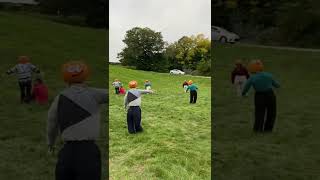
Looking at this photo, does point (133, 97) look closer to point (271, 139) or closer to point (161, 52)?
point (271, 139)

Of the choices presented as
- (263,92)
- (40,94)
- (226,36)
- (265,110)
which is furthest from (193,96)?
(226,36)

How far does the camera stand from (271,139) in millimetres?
10719

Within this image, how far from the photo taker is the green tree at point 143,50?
14.2 metres

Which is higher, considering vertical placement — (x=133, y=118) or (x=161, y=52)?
(x=161, y=52)

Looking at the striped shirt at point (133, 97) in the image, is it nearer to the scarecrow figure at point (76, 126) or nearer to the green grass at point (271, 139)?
the green grass at point (271, 139)

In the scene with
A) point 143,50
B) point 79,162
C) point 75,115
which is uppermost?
point 143,50

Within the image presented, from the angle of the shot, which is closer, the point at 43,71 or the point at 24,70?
the point at 24,70

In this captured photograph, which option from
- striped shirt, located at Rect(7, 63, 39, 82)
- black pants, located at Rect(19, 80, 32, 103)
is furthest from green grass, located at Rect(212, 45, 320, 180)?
black pants, located at Rect(19, 80, 32, 103)

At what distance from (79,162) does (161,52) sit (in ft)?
33.3

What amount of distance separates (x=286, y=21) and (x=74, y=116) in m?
29.0

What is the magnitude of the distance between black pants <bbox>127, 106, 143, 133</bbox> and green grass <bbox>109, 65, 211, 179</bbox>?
7.9 inches

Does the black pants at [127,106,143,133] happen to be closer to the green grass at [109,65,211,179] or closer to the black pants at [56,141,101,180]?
the green grass at [109,65,211,179]

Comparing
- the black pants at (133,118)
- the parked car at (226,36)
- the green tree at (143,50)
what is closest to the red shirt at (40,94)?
the green tree at (143,50)

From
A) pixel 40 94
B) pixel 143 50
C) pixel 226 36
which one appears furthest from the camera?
pixel 226 36
